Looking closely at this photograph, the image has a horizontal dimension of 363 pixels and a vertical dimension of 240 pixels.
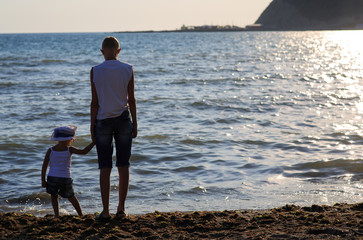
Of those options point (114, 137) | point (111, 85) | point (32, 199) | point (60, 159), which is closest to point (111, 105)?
point (111, 85)

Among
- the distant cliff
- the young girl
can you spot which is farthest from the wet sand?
the distant cliff

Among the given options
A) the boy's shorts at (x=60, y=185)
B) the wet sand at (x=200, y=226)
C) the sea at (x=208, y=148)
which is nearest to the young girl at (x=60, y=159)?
the boy's shorts at (x=60, y=185)

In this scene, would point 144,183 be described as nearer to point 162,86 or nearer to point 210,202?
point 210,202

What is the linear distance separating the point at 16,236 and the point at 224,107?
1051 centimetres

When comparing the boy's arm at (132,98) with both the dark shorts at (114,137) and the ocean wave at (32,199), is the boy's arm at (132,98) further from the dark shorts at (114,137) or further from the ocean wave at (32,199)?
the ocean wave at (32,199)

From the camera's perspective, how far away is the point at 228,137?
1038 centimetres

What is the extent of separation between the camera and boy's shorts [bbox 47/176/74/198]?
5.02 metres

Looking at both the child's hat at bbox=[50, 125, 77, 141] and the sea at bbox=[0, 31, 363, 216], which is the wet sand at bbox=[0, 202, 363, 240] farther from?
the sea at bbox=[0, 31, 363, 216]

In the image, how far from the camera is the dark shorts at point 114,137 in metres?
4.80

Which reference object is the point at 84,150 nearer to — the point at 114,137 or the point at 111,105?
the point at 114,137

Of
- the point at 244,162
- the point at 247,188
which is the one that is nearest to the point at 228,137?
the point at 244,162

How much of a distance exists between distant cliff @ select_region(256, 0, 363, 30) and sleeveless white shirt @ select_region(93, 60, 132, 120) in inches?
7166

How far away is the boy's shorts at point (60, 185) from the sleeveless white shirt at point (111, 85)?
32.4 inches

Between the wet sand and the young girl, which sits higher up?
the young girl
